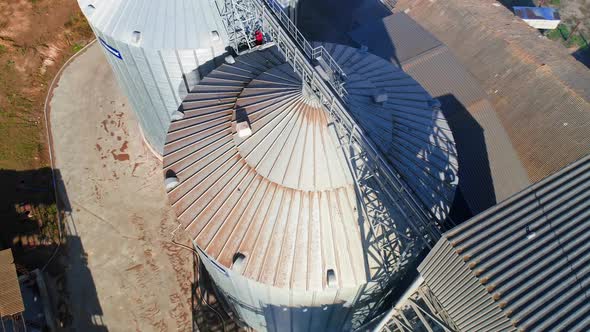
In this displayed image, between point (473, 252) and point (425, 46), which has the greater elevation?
point (425, 46)

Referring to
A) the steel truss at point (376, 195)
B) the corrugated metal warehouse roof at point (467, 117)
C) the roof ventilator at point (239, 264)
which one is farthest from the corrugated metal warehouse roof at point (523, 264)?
the corrugated metal warehouse roof at point (467, 117)

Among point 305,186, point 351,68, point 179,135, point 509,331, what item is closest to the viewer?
point 509,331

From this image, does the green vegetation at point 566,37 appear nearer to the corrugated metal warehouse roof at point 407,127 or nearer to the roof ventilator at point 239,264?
the corrugated metal warehouse roof at point 407,127

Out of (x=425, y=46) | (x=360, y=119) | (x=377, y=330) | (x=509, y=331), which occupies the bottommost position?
(x=377, y=330)

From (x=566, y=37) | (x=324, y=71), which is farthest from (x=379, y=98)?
(x=566, y=37)

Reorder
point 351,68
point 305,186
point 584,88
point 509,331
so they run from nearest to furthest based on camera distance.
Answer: point 509,331, point 305,186, point 351,68, point 584,88

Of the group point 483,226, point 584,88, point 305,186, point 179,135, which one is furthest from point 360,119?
point 584,88

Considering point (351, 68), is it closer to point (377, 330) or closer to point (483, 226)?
point (483, 226)

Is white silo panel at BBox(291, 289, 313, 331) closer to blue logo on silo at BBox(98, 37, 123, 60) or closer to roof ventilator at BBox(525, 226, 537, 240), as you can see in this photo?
roof ventilator at BBox(525, 226, 537, 240)
